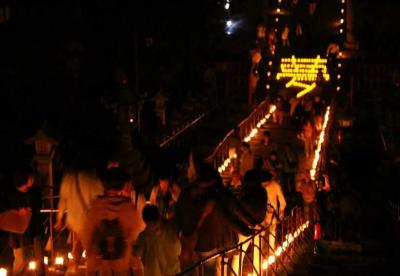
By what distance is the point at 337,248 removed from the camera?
15.4 m

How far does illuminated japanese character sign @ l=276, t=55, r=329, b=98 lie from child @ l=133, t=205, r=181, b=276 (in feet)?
73.8

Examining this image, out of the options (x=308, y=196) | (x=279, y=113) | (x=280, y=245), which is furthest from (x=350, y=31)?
(x=280, y=245)

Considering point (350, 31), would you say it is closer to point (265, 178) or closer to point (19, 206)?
point (265, 178)

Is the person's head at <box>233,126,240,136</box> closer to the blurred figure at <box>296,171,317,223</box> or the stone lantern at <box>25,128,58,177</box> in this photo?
the blurred figure at <box>296,171,317,223</box>

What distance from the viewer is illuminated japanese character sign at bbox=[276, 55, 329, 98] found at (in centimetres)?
3025

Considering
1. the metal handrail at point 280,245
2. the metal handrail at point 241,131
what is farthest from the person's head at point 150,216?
the metal handrail at point 241,131

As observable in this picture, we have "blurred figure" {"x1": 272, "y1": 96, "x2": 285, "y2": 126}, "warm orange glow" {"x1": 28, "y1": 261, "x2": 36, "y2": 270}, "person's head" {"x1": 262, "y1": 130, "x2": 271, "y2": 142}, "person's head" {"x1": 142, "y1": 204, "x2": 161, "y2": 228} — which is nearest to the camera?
"person's head" {"x1": 142, "y1": 204, "x2": 161, "y2": 228}

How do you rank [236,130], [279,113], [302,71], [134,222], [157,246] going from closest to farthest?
[134,222], [157,246], [236,130], [279,113], [302,71]

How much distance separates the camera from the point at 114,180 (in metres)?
7.40

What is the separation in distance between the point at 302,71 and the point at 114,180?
79.3ft

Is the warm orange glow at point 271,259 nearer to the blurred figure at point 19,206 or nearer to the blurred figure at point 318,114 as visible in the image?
the blurred figure at point 19,206

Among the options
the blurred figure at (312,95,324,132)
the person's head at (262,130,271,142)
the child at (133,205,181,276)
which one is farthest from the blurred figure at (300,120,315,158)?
the child at (133,205,181,276)

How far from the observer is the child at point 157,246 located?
7816 millimetres

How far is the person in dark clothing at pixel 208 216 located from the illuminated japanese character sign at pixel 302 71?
72.2 feet
